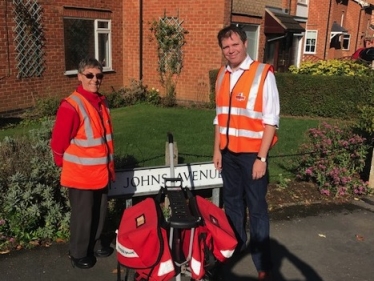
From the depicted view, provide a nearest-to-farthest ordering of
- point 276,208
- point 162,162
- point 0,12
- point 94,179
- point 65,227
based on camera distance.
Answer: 1. point 94,179
2. point 65,227
3. point 276,208
4. point 162,162
5. point 0,12

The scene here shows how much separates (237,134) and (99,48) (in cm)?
1075

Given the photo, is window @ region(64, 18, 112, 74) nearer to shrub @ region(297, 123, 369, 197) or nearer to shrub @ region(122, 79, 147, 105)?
shrub @ region(122, 79, 147, 105)

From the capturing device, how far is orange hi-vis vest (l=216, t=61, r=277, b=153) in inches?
121

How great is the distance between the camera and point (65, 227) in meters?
4.20

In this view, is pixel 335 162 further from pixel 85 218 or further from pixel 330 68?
pixel 330 68

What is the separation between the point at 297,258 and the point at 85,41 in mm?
10276

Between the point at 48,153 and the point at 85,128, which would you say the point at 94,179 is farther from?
the point at 48,153

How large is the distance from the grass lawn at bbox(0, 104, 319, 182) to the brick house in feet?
4.96

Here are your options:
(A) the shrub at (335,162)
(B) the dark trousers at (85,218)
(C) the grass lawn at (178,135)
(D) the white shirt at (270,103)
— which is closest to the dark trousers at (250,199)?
(D) the white shirt at (270,103)

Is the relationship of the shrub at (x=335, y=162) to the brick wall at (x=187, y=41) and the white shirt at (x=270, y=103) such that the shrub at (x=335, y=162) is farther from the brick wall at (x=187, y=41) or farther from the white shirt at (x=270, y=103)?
the brick wall at (x=187, y=41)

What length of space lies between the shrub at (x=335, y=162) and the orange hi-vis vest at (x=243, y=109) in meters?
2.83

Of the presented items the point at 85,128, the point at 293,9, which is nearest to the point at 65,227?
the point at 85,128

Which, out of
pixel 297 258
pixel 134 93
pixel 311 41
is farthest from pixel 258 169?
pixel 311 41

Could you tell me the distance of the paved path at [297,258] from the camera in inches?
142
